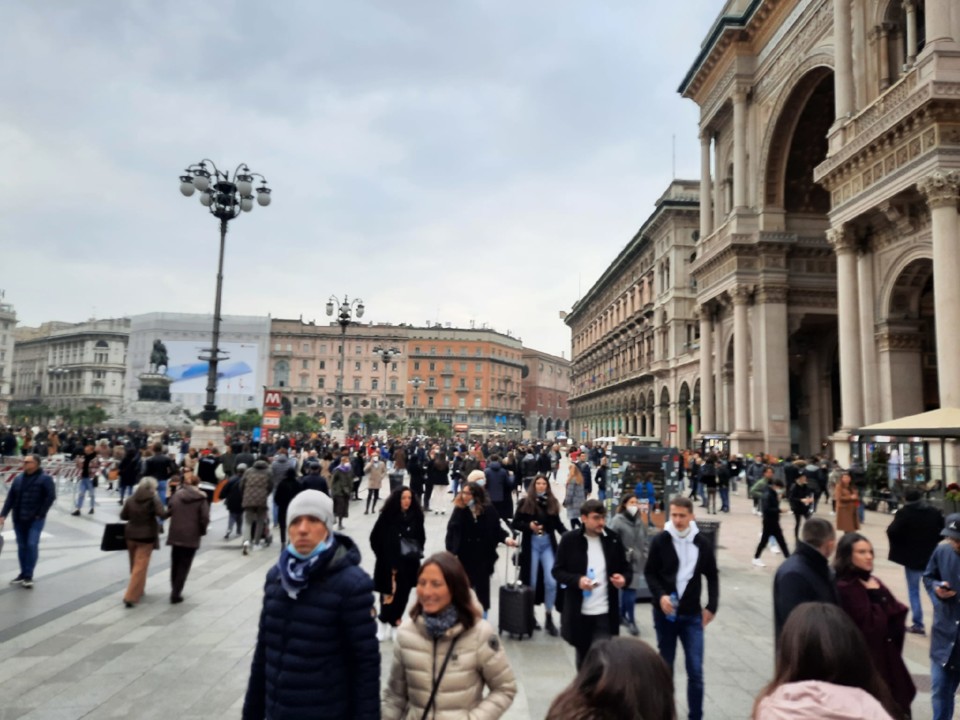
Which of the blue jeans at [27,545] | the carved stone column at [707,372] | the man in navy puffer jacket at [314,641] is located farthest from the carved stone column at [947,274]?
the blue jeans at [27,545]

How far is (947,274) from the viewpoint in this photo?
1773cm

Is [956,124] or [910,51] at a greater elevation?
[910,51]

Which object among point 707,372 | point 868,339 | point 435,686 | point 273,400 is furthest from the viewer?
point 707,372

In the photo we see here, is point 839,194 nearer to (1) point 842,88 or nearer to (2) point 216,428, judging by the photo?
(1) point 842,88

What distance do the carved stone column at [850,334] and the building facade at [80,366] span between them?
115 metres

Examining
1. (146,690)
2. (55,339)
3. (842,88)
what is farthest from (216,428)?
(55,339)

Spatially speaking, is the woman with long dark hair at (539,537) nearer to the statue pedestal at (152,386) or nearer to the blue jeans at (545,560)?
the blue jeans at (545,560)

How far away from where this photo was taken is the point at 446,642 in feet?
10.1

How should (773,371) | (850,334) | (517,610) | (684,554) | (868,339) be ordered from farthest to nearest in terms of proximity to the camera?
1. (773,371)
2. (850,334)
3. (868,339)
4. (517,610)
5. (684,554)

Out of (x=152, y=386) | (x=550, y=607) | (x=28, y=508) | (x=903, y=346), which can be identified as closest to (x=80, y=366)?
(x=152, y=386)

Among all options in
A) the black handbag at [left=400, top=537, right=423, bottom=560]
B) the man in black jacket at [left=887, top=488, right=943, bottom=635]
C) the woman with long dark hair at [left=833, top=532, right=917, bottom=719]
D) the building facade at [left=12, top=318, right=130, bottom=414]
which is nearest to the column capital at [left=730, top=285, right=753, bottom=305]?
the man in black jacket at [left=887, top=488, right=943, bottom=635]

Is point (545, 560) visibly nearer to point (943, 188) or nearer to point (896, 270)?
point (943, 188)

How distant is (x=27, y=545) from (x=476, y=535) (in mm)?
6392

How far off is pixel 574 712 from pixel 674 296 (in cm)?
4858
